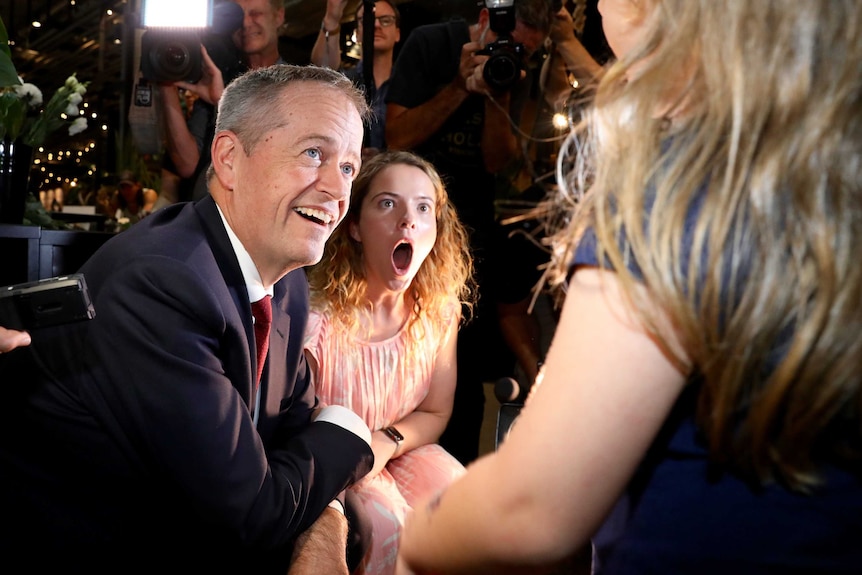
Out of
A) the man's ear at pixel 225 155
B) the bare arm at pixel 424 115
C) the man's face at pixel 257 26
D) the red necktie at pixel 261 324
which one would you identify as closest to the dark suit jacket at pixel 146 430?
the red necktie at pixel 261 324

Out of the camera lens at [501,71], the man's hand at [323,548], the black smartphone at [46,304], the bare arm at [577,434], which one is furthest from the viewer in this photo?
the camera lens at [501,71]

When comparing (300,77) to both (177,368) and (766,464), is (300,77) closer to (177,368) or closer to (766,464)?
(177,368)

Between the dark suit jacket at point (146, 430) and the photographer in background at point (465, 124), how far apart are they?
4.64 ft

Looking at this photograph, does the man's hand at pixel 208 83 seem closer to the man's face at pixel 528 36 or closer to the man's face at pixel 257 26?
the man's face at pixel 257 26

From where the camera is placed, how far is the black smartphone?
3.74 ft

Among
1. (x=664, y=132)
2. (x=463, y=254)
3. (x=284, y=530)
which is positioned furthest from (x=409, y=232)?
Answer: (x=664, y=132)

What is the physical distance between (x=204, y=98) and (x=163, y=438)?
6.15 feet

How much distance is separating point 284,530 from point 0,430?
1.81 ft

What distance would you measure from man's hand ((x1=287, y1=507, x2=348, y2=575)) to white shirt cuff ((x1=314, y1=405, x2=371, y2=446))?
17 centimetres

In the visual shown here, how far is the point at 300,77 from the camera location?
1693mm

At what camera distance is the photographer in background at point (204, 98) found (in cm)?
275

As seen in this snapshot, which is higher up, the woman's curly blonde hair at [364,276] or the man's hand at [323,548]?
the woman's curly blonde hair at [364,276]

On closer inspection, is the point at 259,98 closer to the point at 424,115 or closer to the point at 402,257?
the point at 402,257

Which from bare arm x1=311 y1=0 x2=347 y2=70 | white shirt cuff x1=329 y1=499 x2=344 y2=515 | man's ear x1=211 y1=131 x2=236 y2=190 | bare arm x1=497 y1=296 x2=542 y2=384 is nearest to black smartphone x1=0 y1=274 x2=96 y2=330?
man's ear x1=211 y1=131 x2=236 y2=190
